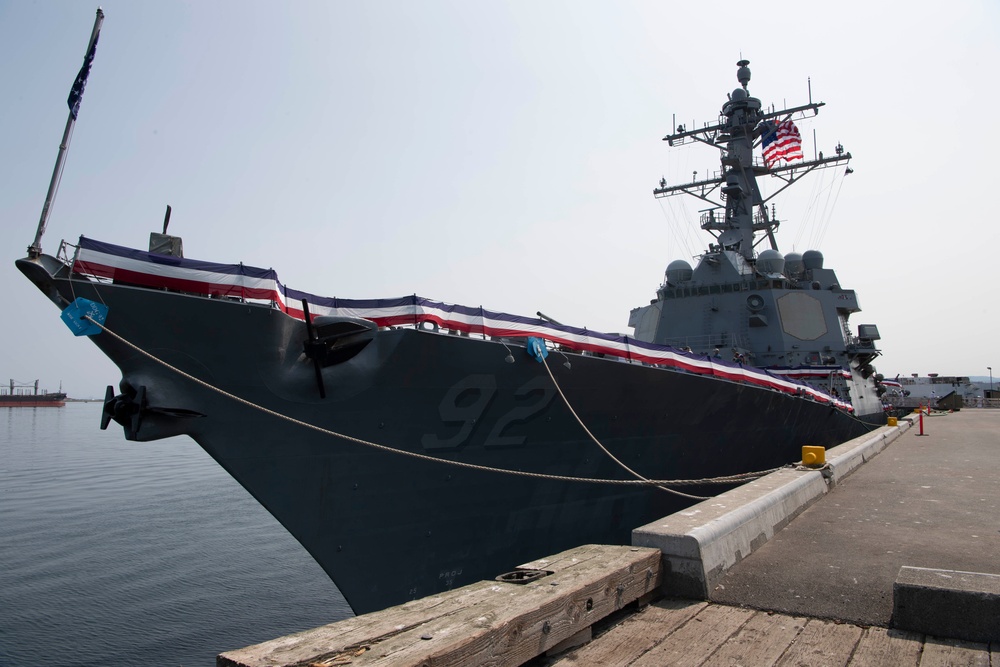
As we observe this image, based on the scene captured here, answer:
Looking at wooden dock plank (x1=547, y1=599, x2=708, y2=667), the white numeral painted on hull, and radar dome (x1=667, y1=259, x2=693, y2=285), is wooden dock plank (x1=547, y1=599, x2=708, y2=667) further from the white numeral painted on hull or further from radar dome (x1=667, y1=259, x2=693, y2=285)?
radar dome (x1=667, y1=259, x2=693, y2=285)

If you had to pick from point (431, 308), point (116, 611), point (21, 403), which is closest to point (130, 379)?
point (431, 308)

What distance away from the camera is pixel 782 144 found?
19812 mm

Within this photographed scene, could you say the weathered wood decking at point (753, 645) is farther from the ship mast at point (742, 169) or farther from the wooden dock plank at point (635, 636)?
the ship mast at point (742, 169)

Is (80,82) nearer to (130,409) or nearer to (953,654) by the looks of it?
(130,409)

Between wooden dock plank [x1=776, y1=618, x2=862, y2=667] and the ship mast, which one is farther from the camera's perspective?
the ship mast

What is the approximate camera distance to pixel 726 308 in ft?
54.6

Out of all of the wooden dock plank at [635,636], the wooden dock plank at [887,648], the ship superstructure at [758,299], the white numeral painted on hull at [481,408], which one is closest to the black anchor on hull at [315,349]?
the white numeral painted on hull at [481,408]

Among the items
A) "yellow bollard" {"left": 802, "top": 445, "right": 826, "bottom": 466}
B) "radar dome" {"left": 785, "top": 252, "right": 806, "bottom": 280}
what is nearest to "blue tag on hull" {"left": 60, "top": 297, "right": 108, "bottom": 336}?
"yellow bollard" {"left": 802, "top": 445, "right": 826, "bottom": 466}

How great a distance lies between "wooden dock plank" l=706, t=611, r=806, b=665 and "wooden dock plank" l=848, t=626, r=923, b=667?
0.83ft

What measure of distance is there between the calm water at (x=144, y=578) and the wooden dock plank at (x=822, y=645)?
7.30 m

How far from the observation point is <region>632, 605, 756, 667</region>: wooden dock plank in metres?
2.46

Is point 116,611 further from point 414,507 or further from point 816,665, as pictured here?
point 816,665

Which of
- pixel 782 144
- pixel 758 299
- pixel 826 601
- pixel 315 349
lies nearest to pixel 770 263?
pixel 758 299

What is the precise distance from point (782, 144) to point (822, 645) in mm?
19936
